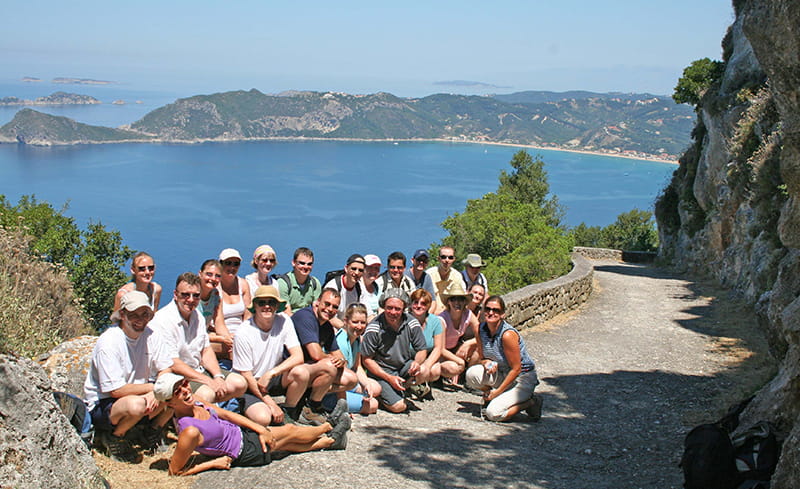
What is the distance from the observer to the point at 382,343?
21.3 feet

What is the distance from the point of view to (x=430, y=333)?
22.5 feet

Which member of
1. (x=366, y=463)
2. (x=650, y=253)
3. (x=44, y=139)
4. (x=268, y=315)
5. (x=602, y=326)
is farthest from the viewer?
(x=44, y=139)

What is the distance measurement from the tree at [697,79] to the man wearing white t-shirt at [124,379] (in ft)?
78.1

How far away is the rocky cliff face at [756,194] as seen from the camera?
5070 millimetres

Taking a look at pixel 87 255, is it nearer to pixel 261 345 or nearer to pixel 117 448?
pixel 261 345

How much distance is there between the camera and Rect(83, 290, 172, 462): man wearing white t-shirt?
4.77m

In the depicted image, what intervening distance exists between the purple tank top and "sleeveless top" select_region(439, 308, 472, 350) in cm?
287

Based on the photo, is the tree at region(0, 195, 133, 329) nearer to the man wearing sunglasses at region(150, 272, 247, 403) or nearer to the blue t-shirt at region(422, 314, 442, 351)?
the blue t-shirt at region(422, 314, 442, 351)

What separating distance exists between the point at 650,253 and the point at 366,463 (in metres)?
27.5

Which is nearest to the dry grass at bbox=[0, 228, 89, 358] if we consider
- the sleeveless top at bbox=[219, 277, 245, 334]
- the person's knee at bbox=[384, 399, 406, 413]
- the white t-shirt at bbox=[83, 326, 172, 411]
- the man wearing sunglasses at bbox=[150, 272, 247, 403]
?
the white t-shirt at bbox=[83, 326, 172, 411]

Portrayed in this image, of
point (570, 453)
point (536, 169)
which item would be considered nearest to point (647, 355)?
point (570, 453)

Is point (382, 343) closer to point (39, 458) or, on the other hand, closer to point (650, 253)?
point (39, 458)

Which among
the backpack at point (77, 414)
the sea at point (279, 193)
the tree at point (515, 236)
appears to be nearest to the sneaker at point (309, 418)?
the backpack at point (77, 414)

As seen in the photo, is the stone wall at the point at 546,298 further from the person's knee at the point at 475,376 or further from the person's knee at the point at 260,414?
the person's knee at the point at 260,414
